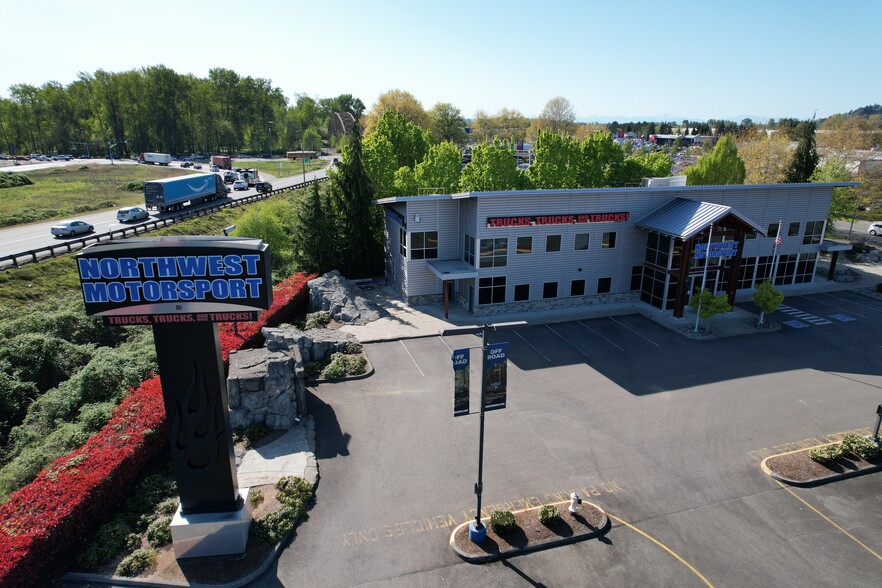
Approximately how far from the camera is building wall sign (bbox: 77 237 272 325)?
13.9 metres

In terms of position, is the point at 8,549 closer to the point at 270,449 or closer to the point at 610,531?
the point at 270,449

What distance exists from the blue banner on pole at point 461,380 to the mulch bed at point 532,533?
4306 mm

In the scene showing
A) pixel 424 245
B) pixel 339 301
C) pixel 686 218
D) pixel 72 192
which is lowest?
pixel 339 301

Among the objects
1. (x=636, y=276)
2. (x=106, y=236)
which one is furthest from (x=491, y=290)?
(x=106, y=236)

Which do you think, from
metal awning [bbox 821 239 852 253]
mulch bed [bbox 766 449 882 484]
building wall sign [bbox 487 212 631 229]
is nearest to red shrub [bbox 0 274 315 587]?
building wall sign [bbox 487 212 631 229]

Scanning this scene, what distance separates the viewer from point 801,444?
74.1 ft

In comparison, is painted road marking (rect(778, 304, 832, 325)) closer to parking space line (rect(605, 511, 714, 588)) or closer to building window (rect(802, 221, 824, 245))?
building window (rect(802, 221, 824, 245))

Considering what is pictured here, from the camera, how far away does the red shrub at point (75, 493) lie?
14367 mm

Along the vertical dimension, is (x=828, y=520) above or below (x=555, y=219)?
below

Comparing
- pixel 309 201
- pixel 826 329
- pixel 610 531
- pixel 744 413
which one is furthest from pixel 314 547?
pixel 826 329

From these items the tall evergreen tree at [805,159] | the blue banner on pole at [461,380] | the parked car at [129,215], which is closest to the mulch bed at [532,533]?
the blue banner on pole at [461,380]

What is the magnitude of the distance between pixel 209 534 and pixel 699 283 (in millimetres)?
36625

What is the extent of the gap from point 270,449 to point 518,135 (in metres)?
142

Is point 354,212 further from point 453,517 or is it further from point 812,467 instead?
point 812,467
